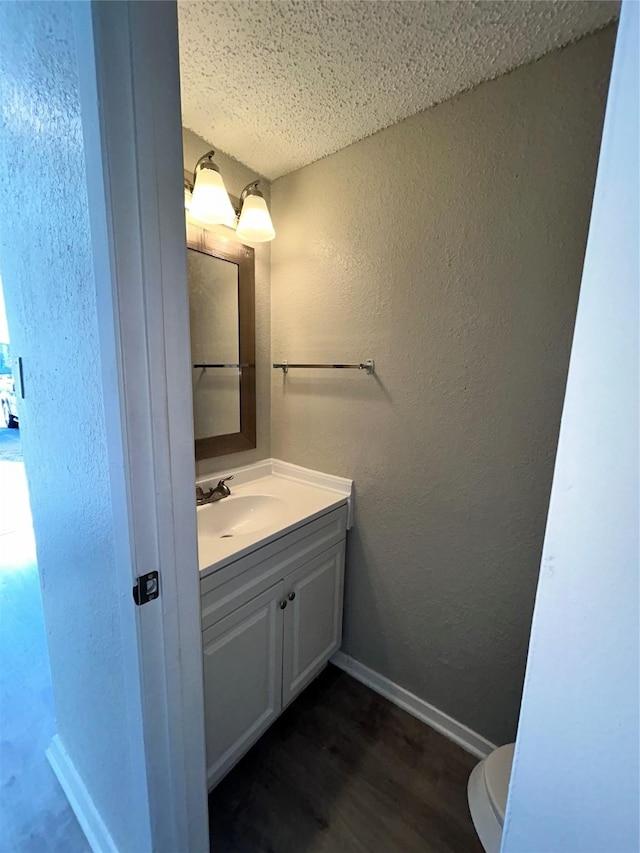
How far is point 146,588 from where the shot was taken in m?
0.65

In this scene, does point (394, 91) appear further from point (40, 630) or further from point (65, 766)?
point (40, 630)

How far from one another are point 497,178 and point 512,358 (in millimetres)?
545

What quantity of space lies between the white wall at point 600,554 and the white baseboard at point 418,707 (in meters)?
1.21

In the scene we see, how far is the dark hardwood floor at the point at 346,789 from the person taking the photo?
3.40 feet

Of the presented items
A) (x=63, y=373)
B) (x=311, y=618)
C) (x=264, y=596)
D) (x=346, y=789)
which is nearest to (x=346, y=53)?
(x=63, y=373)

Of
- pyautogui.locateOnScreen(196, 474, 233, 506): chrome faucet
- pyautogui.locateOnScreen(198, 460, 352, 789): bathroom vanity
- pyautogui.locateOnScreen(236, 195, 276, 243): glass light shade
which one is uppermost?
pyautogui.locateOnScreen(236, 195, 276, 243): glass light shade

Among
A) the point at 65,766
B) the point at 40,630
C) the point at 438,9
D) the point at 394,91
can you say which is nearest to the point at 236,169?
the point at 394,91

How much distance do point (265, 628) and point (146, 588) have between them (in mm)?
Result: 676

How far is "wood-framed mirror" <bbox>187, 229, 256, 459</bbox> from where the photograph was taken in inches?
55.2

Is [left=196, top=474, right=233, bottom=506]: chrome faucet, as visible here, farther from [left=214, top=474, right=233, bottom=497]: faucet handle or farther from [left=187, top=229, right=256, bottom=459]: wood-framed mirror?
[left=187, top=229, right=256, bottom=459]: wood-framed mirror

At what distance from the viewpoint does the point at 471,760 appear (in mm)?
1273

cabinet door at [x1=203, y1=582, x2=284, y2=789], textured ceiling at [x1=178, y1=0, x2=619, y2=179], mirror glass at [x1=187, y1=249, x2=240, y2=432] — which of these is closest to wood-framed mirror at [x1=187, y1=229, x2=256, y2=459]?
mirror glass at [x1=187, y1=249, x2=240, y2=432]

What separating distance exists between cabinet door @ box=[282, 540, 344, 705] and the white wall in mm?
983

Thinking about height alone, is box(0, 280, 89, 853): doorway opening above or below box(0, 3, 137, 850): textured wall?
below
